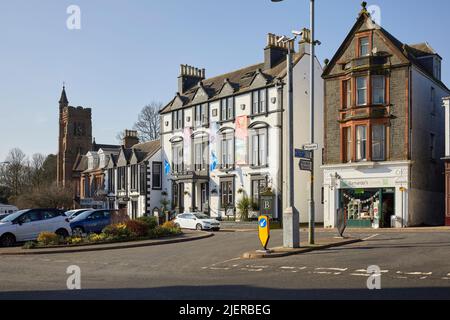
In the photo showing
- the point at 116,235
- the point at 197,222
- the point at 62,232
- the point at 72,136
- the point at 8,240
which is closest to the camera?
the point at 8,240

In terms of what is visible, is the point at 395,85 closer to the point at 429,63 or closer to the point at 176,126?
the point at 429,63

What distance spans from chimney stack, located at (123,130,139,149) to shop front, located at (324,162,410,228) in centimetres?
3500

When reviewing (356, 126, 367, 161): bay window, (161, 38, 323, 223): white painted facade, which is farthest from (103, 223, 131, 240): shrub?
(161, 38, 323, 223): white painted facade

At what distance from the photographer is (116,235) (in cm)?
2584

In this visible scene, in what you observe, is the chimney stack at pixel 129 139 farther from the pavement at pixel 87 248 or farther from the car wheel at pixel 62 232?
the pavement at pixel 87 248

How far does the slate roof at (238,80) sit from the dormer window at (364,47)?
7.31m

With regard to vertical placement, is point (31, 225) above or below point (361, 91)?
below

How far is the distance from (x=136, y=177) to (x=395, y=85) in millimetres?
30926

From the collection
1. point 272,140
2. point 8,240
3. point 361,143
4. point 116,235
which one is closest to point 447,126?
point 361,143

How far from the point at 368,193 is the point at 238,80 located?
58.3ft

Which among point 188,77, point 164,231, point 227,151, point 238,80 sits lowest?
point 164,231

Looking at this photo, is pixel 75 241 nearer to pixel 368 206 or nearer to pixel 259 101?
pixel 368 206

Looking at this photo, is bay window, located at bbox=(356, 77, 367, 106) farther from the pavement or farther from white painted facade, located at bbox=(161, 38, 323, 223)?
the pavement

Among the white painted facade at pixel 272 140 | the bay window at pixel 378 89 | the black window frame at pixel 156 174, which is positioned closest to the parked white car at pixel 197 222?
the white painted facade at pixel 272 140
